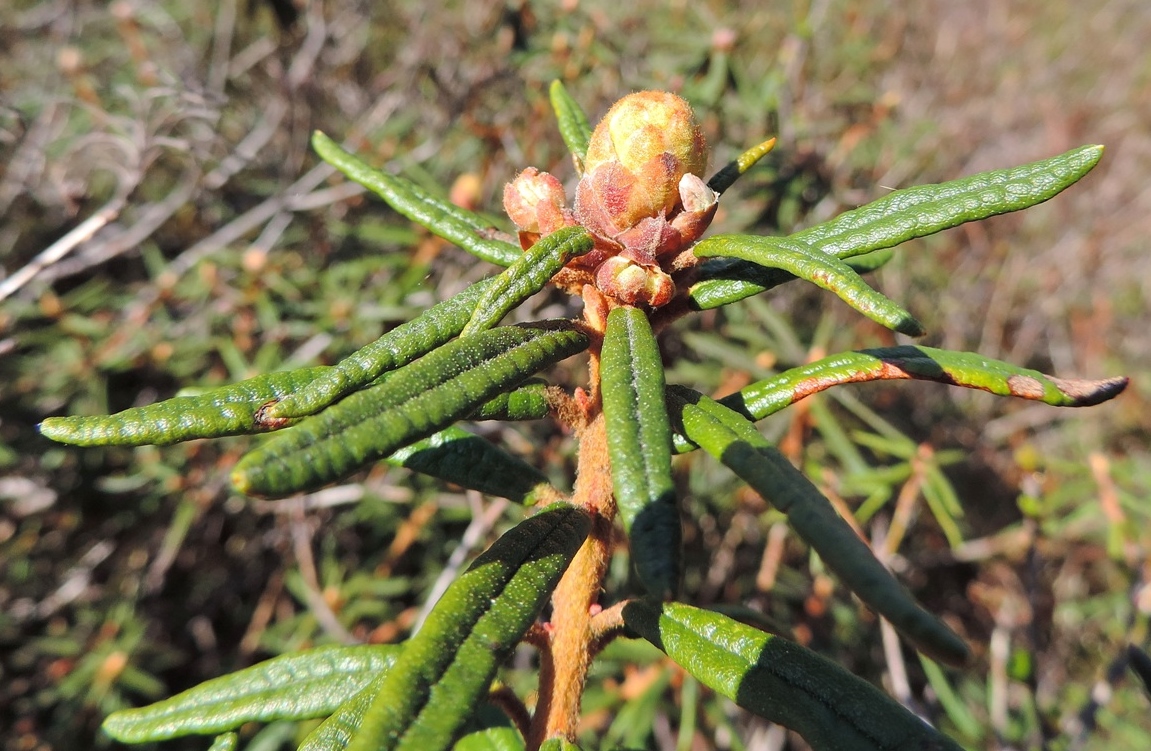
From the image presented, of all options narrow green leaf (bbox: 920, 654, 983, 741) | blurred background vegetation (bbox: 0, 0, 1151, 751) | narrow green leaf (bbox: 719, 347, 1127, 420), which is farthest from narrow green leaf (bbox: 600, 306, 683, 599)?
narrow green leaf (bbox: 920, 654, 983, 741)

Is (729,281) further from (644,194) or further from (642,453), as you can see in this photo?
(642,453)

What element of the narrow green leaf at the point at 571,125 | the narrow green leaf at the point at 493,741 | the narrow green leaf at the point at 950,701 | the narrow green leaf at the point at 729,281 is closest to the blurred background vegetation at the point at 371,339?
the narrow green leaf at the point at 950,701

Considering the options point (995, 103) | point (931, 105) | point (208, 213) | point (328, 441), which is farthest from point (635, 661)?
point (995, 103)

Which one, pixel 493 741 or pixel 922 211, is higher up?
pixel 922 211

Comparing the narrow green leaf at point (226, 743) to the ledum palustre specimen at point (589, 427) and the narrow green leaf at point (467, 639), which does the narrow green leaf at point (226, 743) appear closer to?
the ledum palustre specimen at point (589, 427)

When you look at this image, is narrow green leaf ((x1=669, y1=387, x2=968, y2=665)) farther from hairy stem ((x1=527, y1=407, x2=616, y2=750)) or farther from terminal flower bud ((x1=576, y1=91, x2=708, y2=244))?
terminal flower bud ((x1=576, y1=91, x2=708, y2=244))

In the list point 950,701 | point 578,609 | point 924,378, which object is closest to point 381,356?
point 578,609
